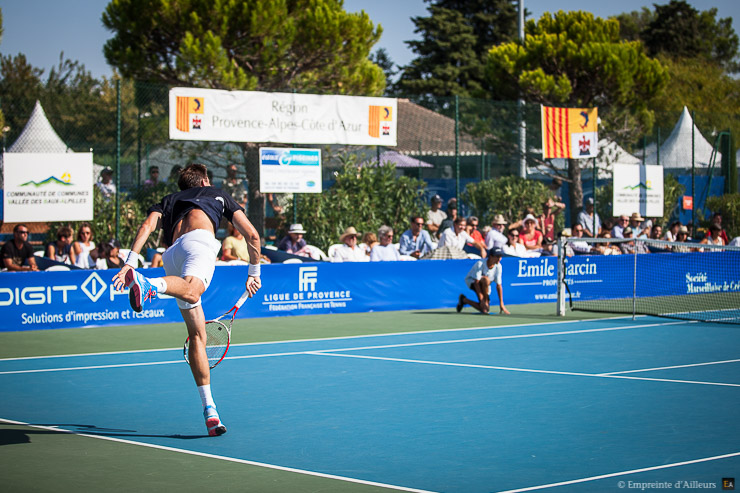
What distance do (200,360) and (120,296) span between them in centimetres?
758

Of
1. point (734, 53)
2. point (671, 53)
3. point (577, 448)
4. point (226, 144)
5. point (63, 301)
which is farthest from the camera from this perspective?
point (734, 53)

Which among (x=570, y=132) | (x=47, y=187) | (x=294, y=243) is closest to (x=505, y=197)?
(x=570, y=132)

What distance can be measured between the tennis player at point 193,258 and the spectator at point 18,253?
7.94m

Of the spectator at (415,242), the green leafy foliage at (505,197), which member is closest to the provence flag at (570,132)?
the green leafy foliage at (505,197)

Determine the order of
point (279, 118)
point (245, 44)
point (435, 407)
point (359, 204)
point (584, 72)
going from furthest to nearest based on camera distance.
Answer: point (584, 72) → point (245, 44) → point (359, 204) → point (279, 118) → point (435, 407)

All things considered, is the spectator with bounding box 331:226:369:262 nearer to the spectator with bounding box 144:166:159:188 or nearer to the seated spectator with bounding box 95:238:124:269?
the seated spectator with bounding box 95:238:124:269

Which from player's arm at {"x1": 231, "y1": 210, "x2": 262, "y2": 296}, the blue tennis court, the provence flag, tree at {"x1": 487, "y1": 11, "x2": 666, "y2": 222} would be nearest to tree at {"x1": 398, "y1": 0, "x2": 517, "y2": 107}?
tree at {"x1": 487, "y1": 11, "x2": 666, "y2": 222}

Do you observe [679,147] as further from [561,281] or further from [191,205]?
[191,205]

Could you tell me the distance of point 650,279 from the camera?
18.2 metres

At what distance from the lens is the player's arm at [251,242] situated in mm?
6848

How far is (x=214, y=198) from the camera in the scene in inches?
271

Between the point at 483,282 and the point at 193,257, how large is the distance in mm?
9513

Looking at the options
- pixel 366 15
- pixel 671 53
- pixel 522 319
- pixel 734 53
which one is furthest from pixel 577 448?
pixel 734 53

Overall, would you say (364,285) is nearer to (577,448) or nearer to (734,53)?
(577,448)
